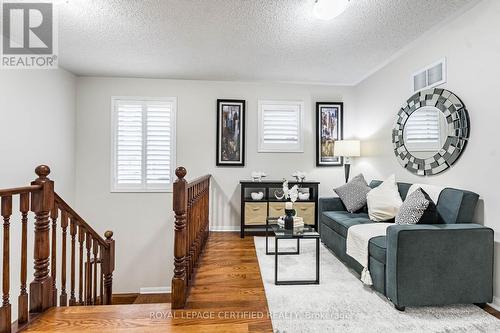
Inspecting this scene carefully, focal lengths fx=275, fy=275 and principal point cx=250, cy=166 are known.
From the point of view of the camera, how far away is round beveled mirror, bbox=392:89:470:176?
108 inches

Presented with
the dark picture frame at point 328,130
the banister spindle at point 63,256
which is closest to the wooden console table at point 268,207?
the dark picture frame at point 328,130

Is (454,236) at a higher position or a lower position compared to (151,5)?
lower

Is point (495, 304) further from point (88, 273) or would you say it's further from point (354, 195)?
point (88, 273)

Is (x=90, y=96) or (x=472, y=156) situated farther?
(x=90, y=96)

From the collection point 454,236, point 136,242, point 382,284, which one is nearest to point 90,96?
point 136,242

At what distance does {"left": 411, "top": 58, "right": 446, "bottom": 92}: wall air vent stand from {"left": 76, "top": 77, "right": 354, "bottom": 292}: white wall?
1806mm

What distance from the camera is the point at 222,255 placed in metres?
3.49

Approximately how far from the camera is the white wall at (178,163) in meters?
4.72

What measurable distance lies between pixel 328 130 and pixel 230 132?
179 centimetres

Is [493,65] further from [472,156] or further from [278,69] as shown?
[278,69]

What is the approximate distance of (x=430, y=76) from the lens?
313cm

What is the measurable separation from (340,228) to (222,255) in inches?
58.8

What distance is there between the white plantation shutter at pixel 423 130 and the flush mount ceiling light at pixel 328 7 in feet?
5.20

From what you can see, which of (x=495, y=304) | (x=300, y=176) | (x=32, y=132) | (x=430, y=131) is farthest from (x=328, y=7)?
(x=32, y=132)
